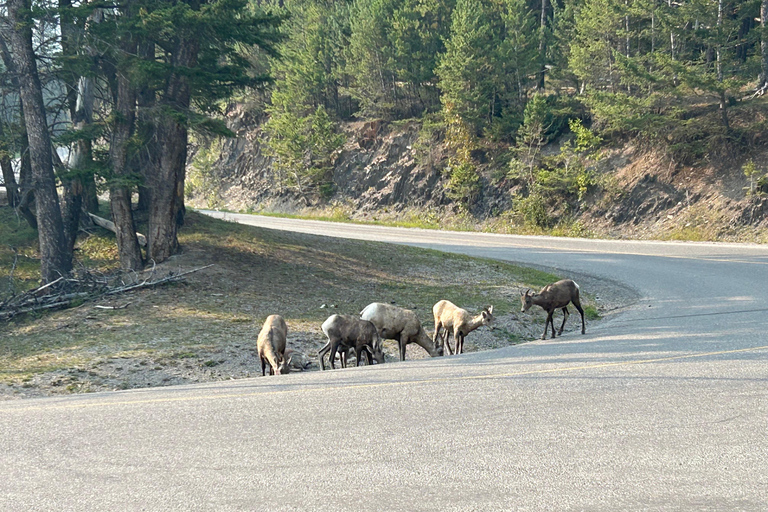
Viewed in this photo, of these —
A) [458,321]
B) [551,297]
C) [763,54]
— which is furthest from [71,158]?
[763,54]

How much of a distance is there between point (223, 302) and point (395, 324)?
5520mm

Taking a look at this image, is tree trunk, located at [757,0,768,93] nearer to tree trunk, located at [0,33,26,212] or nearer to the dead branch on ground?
the dead branch on ground

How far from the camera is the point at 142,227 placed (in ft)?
71.5

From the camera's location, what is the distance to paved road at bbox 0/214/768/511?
16.5 feet

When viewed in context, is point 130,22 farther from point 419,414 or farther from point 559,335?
point 419,414

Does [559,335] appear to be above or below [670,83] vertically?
below

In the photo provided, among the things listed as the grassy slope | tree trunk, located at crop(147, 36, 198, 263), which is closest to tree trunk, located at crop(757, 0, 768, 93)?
the grassy slope

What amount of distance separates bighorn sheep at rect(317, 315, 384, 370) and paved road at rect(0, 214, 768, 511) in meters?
1.14

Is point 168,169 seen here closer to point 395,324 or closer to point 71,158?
point 71,158

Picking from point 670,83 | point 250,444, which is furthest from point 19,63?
point 670,83

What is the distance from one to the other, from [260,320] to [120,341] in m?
2.98

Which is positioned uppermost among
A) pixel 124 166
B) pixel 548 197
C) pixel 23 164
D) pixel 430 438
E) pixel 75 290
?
pixel 23 164

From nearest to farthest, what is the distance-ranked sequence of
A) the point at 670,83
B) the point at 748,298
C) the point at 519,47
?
the point at 748,298 < the point at 670,83 < the point at 519,47

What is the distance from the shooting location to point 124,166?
18031mm
